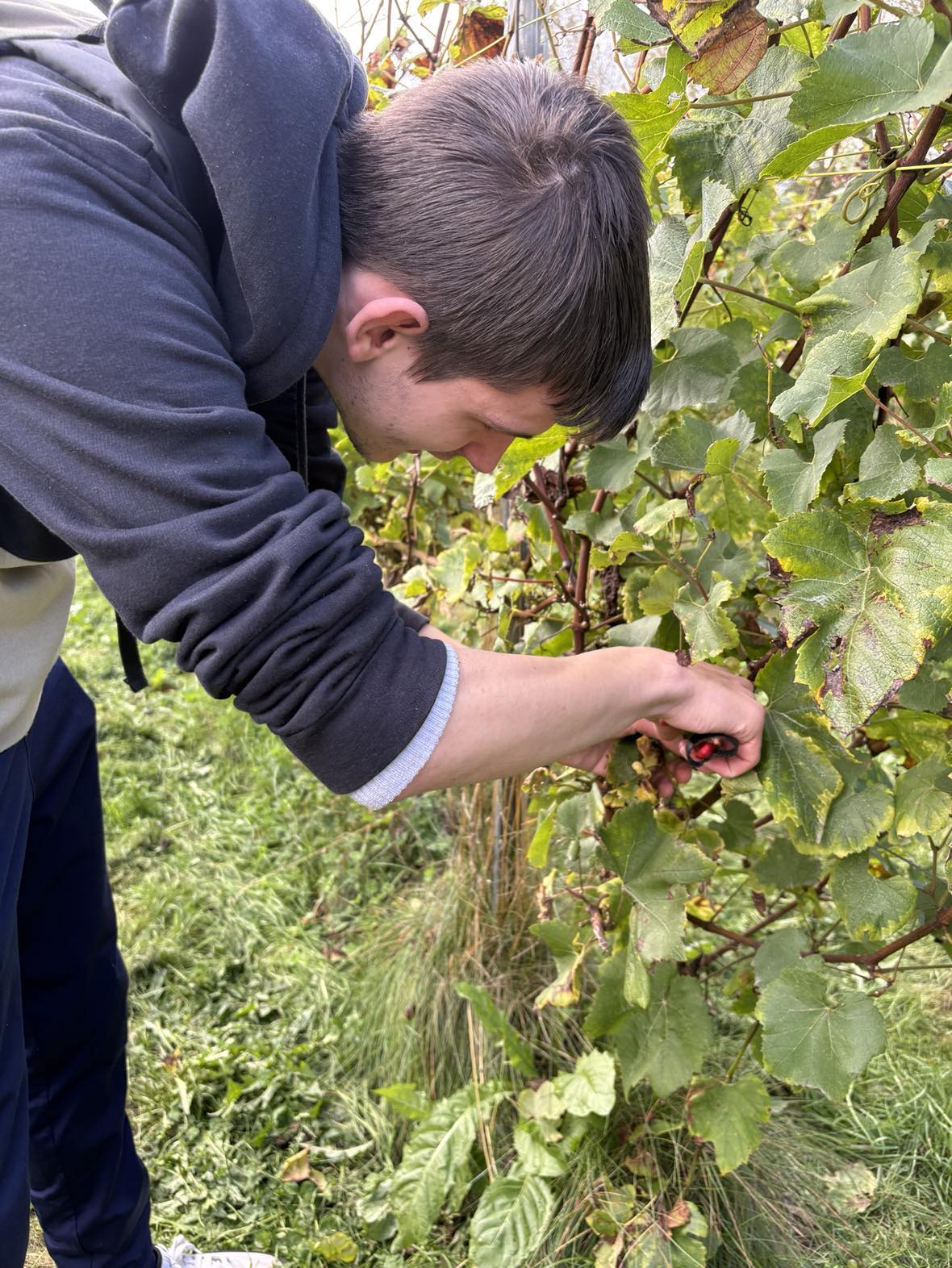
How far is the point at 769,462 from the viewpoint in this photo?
122 cm

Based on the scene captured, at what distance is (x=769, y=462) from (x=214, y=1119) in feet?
6.60

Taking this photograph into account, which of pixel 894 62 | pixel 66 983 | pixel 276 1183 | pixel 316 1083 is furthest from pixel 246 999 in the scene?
pixel 894 62

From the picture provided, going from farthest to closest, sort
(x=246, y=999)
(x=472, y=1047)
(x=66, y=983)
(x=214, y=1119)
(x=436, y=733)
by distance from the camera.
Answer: (x=246, y=999), (x=214, y=1119), (x=472, y=1047), (x=66, y=983), (x=436, y=733)

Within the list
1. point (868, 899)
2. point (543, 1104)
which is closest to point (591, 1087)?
point (543, 1104)

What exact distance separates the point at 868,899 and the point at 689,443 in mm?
649

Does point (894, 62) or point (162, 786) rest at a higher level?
point (894, 62)

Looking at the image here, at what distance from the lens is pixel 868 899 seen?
1.39 metres

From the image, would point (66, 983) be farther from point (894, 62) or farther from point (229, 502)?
point (894, 62)

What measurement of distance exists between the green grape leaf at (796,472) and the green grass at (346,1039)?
4.46ft

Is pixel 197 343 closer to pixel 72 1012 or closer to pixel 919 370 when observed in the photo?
pixel 919 370

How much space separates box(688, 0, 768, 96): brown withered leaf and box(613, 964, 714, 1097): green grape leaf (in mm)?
1290

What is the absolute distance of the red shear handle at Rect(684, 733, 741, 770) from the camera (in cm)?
137

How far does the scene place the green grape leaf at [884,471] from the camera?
43.2 inches

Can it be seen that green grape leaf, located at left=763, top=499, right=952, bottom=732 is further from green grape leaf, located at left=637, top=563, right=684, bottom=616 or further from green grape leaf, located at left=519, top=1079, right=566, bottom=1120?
green grape leaf, located at left=519, top=1079, right=566, bottom=1120
